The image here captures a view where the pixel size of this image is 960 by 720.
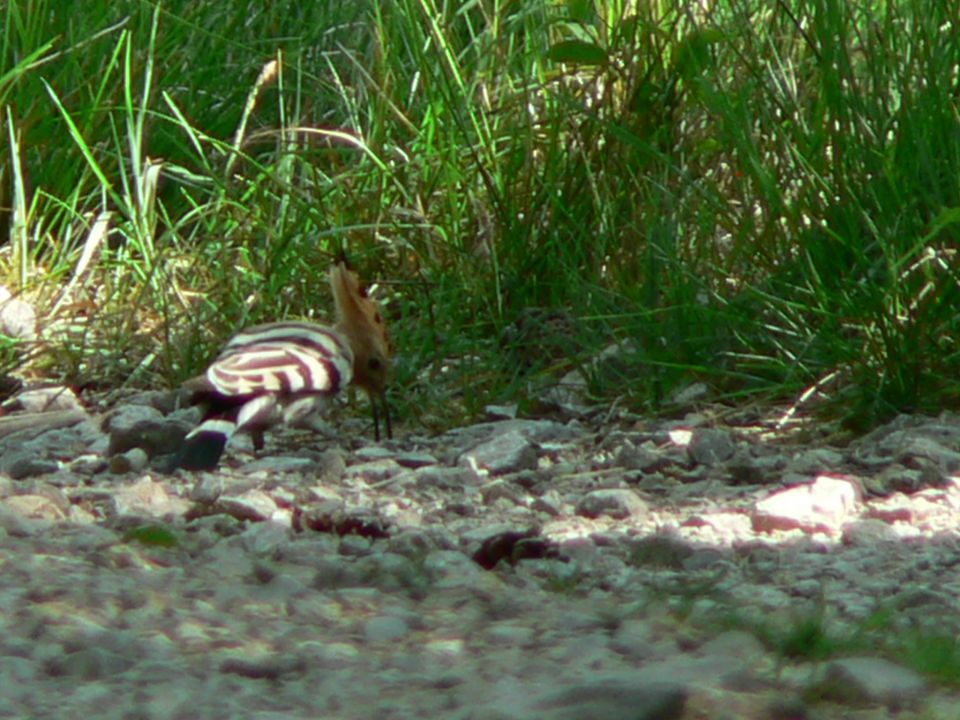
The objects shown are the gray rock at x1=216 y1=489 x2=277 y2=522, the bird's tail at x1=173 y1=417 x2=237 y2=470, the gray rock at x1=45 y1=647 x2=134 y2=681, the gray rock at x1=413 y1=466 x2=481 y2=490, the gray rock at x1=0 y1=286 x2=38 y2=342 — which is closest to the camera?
the gray rock at x1=45 y1=647 x2=134 y2=681

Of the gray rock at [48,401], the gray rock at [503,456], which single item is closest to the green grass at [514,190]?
the gray rock at [48,401]

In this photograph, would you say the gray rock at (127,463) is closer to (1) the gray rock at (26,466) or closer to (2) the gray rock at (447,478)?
(1) the gray rock at (26,466)

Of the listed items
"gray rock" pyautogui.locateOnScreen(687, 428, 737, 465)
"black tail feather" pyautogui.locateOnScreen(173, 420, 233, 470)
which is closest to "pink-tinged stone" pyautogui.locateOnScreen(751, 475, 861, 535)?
"gray rock" pyautogui.locateOnScreen(687, 428, 737, 465)

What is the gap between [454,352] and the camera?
6.04m

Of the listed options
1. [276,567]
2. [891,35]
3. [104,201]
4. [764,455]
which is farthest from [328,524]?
[104,201]

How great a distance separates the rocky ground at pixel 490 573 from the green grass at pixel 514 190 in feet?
1.02

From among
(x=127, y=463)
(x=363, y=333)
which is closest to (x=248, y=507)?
(x=127, y=463)

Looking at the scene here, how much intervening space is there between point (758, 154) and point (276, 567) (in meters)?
2.46

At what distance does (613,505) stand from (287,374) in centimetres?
126

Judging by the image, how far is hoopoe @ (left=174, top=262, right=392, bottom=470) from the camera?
509cm

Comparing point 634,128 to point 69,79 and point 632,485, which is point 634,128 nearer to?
point 632,485

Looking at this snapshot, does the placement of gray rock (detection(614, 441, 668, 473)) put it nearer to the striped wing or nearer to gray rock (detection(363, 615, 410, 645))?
the striped wing

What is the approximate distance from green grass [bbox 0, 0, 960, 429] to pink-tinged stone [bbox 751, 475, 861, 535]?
646 mm

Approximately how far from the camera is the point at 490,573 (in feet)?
12.2
